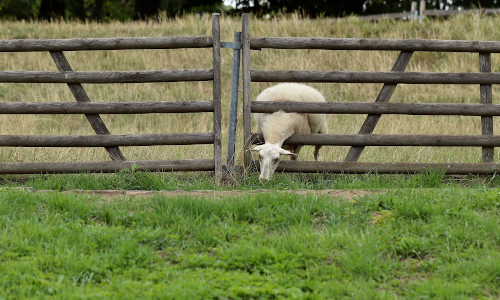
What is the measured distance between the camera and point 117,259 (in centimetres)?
412

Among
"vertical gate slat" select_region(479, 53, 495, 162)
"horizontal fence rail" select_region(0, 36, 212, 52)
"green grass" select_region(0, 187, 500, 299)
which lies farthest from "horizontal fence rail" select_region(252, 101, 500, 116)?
"green grass" select_region(0, 187, 500, 299)

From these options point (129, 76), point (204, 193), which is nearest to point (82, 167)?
point (129, 76)

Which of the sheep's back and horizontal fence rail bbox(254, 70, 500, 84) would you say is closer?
horizontal fence rail bbox(254, 70, 500, 84)

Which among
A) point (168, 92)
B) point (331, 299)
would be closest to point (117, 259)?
point (331, 299)

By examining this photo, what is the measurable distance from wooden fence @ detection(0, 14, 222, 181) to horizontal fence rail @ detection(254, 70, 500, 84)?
691 millimetres

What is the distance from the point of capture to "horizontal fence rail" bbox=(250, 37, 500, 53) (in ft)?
22.7

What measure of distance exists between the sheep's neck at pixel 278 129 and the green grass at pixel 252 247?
1880mm

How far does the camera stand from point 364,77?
276 inches

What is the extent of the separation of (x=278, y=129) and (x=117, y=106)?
2.05m

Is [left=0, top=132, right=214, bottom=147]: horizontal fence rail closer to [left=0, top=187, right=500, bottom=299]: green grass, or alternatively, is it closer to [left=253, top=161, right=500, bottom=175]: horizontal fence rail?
[left=253, top=161, right=500, bottom=175]: horizontal fence rail

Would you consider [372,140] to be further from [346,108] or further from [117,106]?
[117,106]

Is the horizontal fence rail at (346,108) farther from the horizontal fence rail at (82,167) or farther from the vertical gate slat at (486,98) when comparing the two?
the horizontal fence rail at (82,167)

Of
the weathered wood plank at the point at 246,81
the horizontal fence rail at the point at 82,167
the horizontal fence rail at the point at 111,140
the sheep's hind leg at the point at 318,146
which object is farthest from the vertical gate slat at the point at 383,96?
the horizontal fence rail at the point at 82,167

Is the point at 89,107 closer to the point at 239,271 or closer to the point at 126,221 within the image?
the point at 126,221
